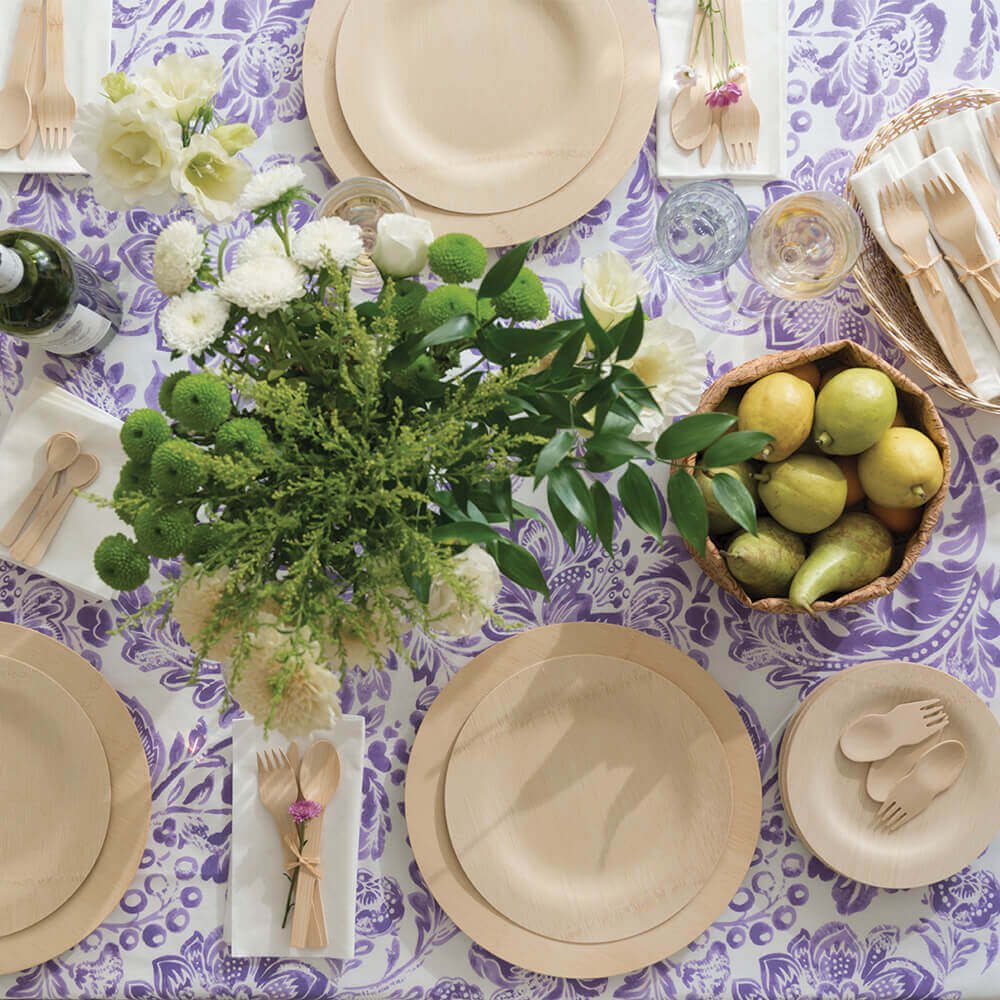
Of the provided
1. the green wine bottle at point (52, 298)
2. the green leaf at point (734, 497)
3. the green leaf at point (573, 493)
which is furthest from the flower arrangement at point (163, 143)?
the green leaf at point (734, 497)

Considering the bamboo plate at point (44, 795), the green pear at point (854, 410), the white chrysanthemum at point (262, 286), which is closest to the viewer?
the white chrysanthemum at point (262, 286)

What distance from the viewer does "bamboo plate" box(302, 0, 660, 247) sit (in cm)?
93

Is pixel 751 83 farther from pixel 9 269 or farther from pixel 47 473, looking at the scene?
pixel 47 473

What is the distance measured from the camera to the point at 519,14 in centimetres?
94

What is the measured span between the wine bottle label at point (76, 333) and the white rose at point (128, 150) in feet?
0.97

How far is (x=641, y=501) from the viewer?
653 millimetres

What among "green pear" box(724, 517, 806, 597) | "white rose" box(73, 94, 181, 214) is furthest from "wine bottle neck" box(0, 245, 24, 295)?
"green pear" box(724, 517, 806, 597)

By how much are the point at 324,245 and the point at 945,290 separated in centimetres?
70

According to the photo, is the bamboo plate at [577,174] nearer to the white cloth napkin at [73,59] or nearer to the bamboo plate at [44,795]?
the white cloth napkin at [73,59]

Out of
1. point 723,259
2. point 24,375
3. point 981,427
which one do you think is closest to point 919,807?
point 981,427

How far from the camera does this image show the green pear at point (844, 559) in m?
0.80

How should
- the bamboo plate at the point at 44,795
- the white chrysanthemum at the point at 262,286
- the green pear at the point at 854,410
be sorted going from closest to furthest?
the white chrysanthemum at the point at 262,286 < the green pear at the point at 854,410 < the bamboo plate at the point at 44,795

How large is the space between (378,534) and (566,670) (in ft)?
1.26

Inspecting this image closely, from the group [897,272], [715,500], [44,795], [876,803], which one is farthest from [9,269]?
[876,803]
